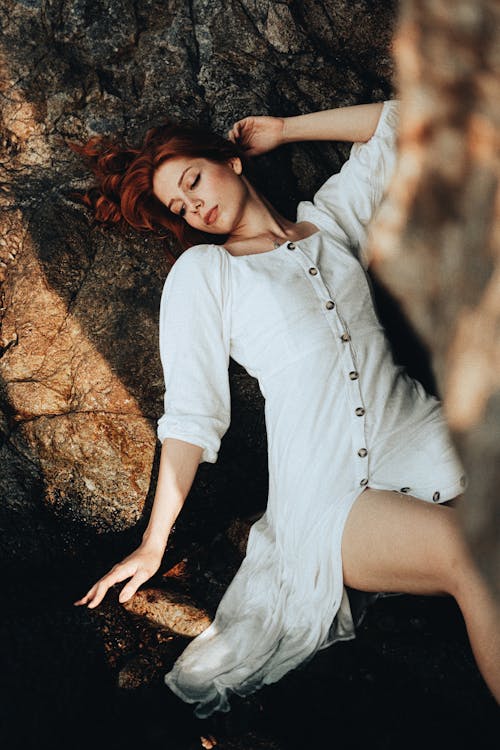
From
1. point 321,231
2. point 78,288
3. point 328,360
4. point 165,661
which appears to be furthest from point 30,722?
point 321,231

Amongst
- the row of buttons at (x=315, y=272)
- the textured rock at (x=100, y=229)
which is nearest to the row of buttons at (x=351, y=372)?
the row of buttons at (x=315, y=272)

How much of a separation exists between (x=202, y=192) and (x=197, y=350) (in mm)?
661

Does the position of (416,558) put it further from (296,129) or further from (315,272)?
(296,129)

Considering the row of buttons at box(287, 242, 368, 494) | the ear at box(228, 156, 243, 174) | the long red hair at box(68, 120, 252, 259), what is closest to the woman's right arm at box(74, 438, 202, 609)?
the row of buttons at box(287, 242, 368, 494)

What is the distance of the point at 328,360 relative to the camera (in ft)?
8.16

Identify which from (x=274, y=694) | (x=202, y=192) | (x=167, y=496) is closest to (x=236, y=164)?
(x=202, y=192)

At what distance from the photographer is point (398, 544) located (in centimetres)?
204

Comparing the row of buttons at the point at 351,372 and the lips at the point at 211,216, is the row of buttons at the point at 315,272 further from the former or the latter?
the lips at the point at 211,216

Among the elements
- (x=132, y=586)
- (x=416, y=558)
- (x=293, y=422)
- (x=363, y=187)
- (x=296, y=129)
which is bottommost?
(x=416, y=558)

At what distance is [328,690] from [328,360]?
3.63 feet

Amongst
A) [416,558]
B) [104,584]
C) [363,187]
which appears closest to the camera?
[416,558]

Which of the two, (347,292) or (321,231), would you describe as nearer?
(347,292)

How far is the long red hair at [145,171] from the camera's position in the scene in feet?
9.29

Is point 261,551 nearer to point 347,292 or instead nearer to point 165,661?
point 165,661
